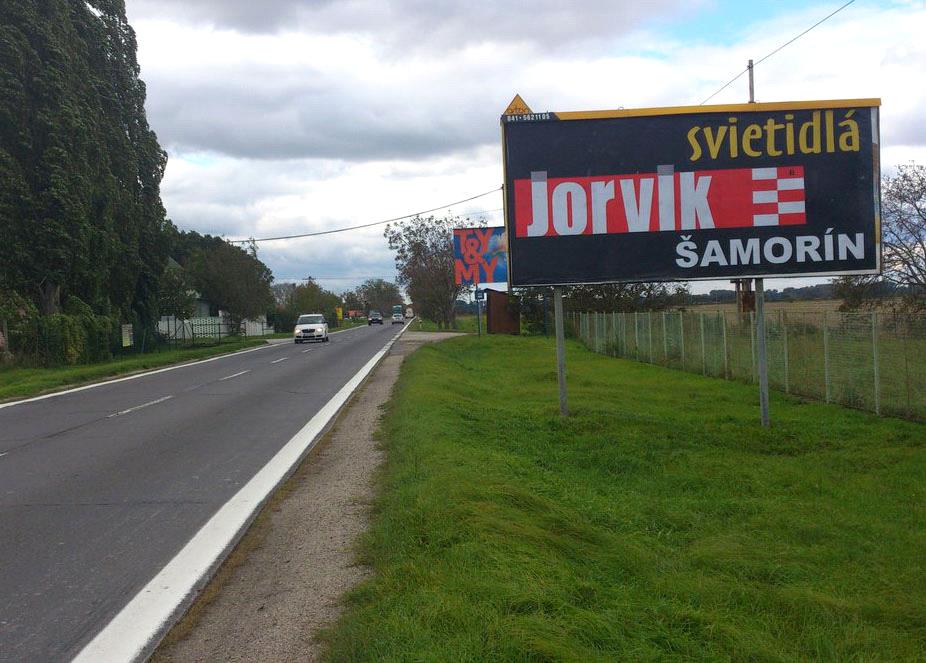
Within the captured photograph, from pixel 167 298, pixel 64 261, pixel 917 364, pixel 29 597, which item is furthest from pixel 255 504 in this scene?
pixel 167 298

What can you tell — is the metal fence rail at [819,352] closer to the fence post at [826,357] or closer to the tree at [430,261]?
the fence post at [826,357]

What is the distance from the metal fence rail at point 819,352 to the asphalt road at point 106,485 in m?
9.03

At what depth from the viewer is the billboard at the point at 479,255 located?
37.4 m

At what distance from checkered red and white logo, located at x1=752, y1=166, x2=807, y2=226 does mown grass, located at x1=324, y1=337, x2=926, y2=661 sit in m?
3.04

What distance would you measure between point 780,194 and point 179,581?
9704 mm

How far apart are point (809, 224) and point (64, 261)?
90.5ft

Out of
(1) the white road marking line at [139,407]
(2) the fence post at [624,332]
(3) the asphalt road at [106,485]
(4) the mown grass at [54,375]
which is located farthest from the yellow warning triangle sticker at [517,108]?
(2) the fence post at [624,332]

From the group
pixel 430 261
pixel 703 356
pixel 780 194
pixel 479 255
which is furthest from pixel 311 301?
pixel 780 194

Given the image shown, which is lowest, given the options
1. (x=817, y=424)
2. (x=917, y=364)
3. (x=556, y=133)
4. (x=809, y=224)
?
(x=817, y=424)

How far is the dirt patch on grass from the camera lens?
445 centimetres

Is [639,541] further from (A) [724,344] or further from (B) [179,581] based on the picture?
(A) [724,344]

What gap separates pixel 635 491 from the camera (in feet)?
27.6

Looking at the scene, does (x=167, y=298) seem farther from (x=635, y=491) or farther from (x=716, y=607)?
(x=716, y=607)

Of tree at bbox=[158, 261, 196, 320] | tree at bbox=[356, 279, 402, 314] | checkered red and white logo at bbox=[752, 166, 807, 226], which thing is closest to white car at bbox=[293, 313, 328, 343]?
tree at bbox=[158, 261, 196, 320]
